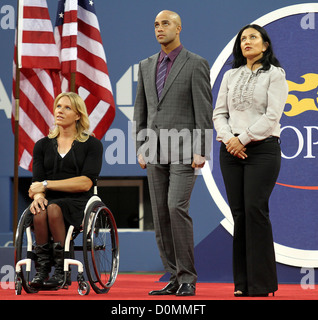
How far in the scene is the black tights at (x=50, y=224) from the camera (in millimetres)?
3482

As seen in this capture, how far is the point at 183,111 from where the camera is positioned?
11.5 ft

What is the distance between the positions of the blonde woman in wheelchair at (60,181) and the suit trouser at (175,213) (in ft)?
1.38

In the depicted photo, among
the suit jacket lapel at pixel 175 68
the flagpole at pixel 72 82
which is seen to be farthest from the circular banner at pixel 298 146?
the suit jacket lapel at pixel 175 68

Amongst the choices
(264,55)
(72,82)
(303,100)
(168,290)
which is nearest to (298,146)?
(303,100)

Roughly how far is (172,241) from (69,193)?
66cm

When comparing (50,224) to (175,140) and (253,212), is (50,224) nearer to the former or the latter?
(175,140)

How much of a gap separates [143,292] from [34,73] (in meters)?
2.14

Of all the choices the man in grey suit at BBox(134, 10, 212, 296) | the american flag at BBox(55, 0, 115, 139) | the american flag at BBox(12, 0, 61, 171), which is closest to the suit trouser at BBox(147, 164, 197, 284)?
the man in grey suit at BBox(134, 10, 212, 296)

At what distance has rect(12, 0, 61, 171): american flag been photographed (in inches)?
185

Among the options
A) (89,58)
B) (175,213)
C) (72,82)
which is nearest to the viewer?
(175,213)

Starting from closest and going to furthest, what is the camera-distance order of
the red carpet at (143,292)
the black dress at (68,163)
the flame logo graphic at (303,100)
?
the red carpet at (143,292) < the black dress at (68,163) < the flame logo graphic at (303,100)

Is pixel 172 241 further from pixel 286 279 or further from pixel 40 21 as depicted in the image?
pixel 40 21

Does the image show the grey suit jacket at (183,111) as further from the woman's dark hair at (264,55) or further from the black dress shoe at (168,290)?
the black dress shoe at (168,290)
